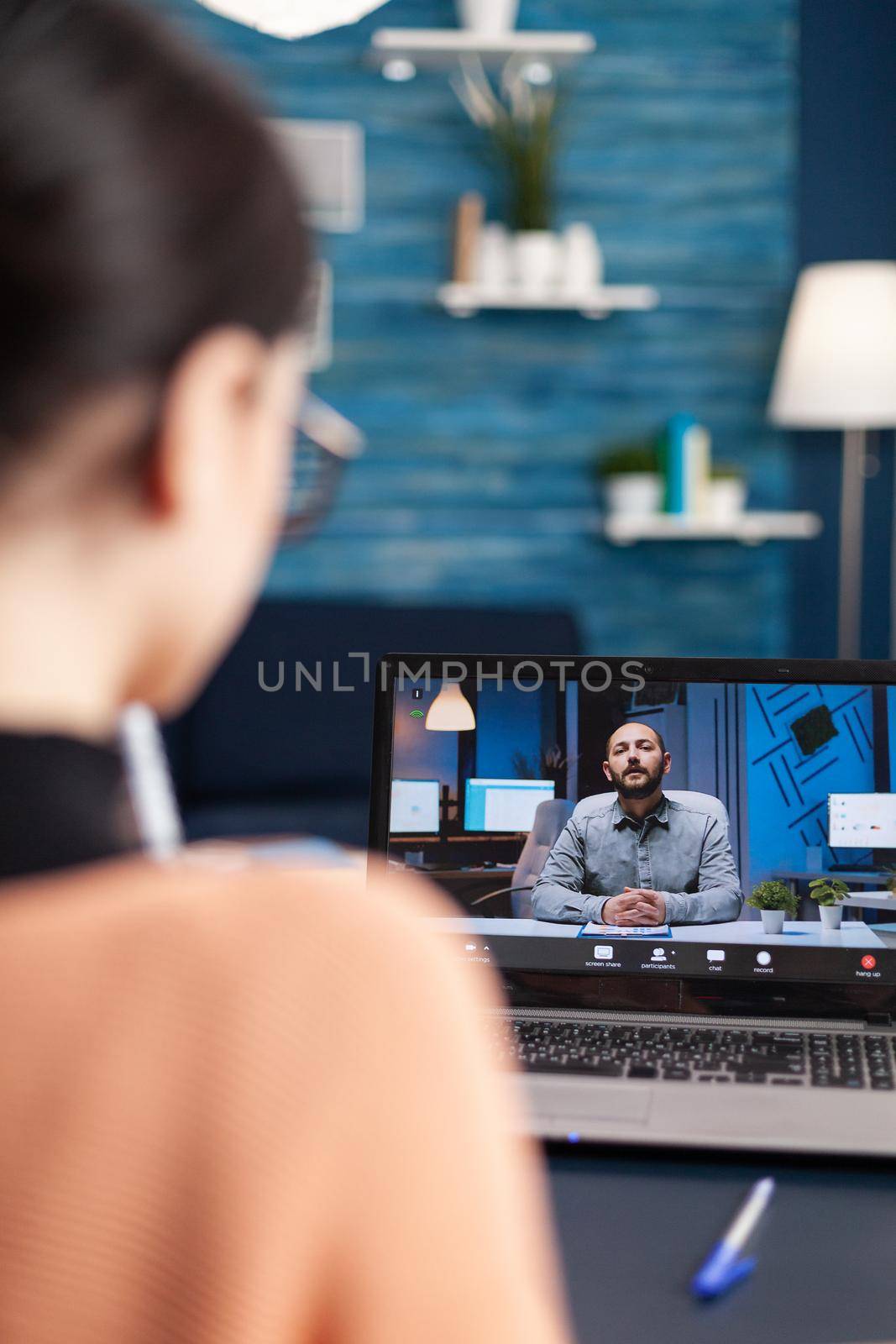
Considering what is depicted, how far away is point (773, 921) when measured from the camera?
106 cm

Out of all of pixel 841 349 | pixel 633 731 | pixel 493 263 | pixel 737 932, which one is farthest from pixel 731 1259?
pixel 493 263

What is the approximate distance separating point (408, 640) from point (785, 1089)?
231cm

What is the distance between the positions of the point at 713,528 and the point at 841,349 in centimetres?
58

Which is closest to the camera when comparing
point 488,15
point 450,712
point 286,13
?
point 450,712

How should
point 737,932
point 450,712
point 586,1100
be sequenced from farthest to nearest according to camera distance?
point 450,712 → point 737,932 → point 586,1100

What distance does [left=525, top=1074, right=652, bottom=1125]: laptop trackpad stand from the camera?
84cm

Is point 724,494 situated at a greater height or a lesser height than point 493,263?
lesser

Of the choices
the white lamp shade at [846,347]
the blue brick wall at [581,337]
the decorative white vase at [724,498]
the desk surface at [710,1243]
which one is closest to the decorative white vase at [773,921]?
the desk surface at [710,1243]

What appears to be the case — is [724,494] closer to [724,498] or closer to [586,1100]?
[724,498]

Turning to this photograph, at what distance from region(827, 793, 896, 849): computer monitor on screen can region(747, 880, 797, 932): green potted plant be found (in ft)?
0.20

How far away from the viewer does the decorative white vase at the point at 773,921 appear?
1062 millimetres

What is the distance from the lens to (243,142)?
0.32 metres

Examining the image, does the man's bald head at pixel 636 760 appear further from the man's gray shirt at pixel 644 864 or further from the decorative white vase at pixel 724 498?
the decorative white vase at pixel 724 498

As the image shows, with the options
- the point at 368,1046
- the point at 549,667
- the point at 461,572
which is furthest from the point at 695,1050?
the point at 461,572
